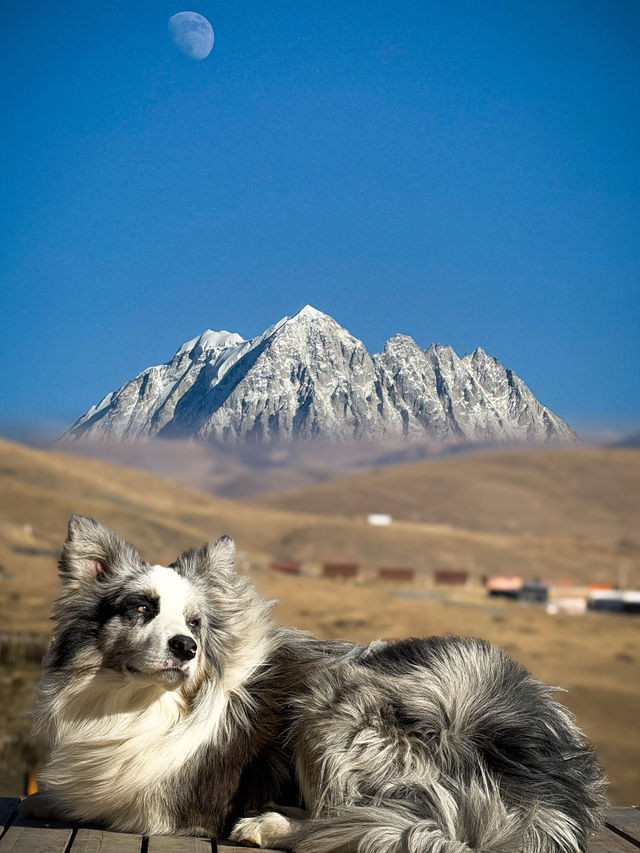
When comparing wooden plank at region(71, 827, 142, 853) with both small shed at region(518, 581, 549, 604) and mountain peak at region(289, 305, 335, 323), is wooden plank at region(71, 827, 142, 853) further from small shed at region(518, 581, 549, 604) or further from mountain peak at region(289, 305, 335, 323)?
mountain peak at region(289, 305, 335, 323)

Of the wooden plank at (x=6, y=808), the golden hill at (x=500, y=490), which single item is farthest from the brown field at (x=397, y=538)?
the wooden plank at (x=6, y=808)

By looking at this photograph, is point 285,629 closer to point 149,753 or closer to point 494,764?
point 149,753

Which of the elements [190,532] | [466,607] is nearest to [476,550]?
[466,607]

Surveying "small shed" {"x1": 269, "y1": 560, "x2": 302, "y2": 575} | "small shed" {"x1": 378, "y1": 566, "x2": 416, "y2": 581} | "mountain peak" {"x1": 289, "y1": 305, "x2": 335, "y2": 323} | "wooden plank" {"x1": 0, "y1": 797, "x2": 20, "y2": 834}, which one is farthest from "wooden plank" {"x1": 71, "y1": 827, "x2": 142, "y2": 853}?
"mountain peak" {"x1": 289, "y1": 305, "x2": 335, "y2": 323}

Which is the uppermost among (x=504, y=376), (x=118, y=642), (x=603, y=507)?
(x=504, y=376)

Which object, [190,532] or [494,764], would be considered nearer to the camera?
[494,764]

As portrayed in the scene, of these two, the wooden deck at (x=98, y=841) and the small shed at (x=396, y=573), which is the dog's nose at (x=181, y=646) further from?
the small shed at (x=396, y=573)

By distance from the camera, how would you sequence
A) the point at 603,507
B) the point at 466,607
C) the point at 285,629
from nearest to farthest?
the point at 285,629, the point at 603,507, the point at 466,607

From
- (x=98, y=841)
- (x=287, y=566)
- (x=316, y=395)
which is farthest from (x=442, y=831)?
(x=316, y=395)
